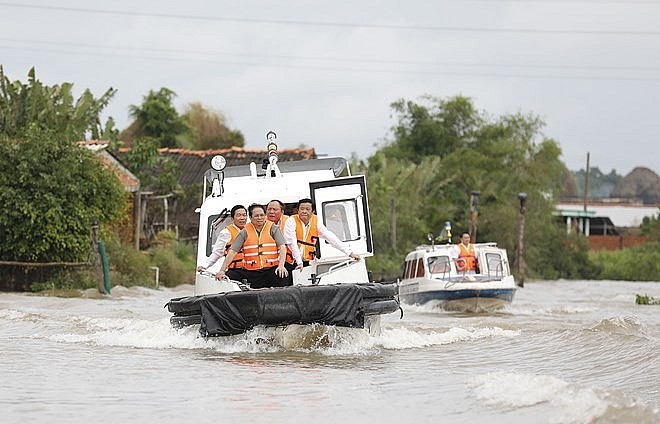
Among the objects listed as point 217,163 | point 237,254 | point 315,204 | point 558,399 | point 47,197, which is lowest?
point 558,399

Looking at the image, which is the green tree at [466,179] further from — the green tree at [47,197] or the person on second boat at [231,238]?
the person on second boat at [231,238]

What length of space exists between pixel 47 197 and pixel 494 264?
9.94 m

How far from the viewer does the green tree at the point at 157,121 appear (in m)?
57.0

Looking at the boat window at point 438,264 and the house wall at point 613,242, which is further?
the house wall at point 613,242

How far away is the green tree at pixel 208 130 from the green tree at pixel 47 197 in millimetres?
30579

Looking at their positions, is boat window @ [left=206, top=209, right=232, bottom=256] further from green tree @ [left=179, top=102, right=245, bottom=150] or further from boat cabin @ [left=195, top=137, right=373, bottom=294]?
green tree @ [left=179, top=102, right=245, bottom=150]

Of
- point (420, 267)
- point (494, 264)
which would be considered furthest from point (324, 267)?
point (420, 267)

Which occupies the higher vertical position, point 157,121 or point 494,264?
point 157,121

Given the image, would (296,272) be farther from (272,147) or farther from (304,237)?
(272,147)

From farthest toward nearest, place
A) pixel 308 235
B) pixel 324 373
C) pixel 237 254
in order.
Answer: pixel 308 235 < pixel 237 254 < pixel 324 373

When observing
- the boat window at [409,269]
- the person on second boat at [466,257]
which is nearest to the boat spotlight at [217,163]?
the person on second boat at [466,257]

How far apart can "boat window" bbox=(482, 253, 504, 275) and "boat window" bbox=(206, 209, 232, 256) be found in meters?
12.7

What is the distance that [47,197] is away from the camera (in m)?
27.6

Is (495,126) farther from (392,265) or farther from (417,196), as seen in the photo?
(392,265)
